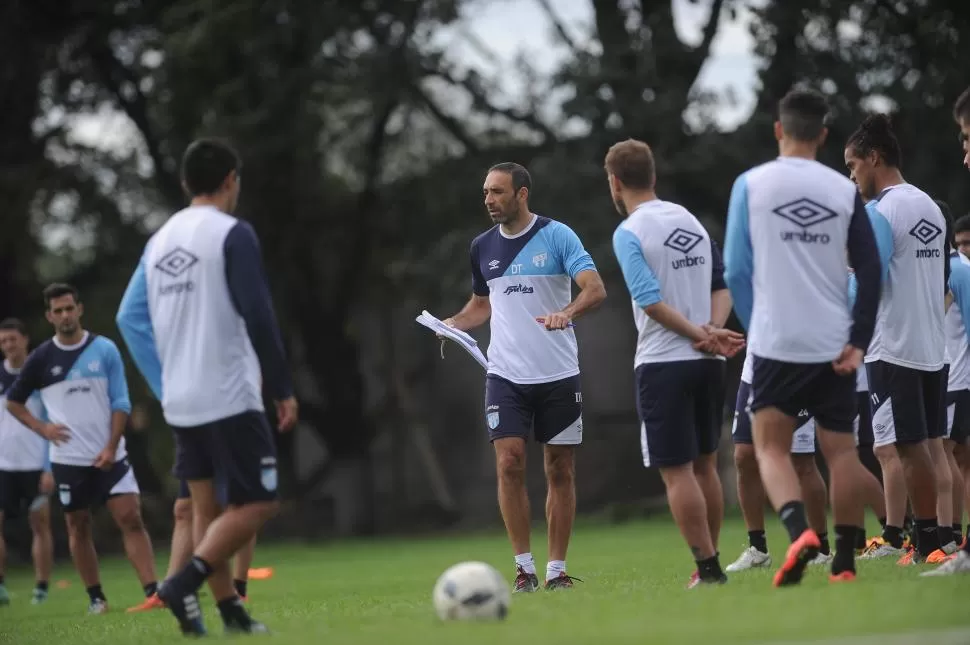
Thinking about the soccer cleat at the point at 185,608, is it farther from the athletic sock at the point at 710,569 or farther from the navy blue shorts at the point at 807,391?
the navy blue shorts at the point at 807,391

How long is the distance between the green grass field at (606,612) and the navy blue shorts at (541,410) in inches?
40.1

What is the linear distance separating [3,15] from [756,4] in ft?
42.1

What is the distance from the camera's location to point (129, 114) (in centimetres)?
2648

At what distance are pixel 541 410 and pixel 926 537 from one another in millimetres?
2562

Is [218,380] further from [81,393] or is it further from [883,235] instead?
[81,393]

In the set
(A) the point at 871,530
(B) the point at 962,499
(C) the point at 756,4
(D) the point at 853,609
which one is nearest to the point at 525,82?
(C) the point at 756,4

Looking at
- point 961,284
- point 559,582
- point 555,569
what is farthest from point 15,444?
point 961,284

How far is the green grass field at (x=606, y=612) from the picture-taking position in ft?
18.9

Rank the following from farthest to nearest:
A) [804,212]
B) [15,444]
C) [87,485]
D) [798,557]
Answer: [15,444], [87,485], [804,212], [798,557]

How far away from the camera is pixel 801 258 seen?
7172 millimetres

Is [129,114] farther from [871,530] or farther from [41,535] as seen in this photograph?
[871,530]

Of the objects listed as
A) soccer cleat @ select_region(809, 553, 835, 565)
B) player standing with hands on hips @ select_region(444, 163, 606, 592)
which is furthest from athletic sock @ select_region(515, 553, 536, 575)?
soccer cleat @ select_region(809, 553, 835, 565)

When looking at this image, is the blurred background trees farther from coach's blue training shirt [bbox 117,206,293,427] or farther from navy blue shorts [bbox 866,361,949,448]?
coach's blue training shirt [bbox 117,206,293,427]

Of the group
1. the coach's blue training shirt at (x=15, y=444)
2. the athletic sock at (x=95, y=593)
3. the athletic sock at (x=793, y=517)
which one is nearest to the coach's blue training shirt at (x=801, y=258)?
the athletic sock at (x=793, y=517)
